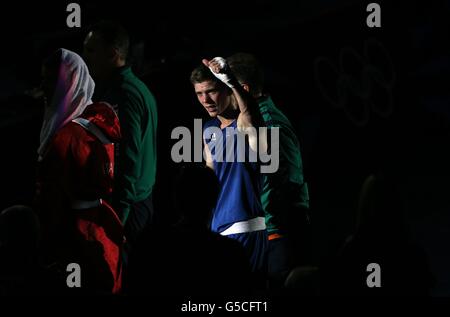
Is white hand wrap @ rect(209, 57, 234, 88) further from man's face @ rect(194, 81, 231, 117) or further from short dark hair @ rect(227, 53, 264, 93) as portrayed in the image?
short dark hair @ rect(227, 53, 264, 93)

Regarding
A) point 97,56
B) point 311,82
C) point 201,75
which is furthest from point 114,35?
point 311,82

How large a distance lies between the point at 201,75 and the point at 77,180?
1000mm

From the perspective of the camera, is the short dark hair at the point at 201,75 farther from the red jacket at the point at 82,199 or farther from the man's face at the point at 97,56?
the red jacket at the point at 82,199

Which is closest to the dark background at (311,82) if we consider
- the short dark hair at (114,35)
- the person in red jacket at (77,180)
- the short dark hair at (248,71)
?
the short dark hair at (248,71)

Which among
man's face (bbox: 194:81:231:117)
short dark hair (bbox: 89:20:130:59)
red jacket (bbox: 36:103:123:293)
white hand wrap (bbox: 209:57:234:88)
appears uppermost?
short dark hair (bbox: 89:20:130:59)

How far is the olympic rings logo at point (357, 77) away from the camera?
6.88 meters

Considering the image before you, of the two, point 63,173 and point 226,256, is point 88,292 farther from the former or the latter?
point 63,173

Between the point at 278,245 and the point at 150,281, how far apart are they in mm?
2001

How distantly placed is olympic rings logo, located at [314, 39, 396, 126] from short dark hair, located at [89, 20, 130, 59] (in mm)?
1643

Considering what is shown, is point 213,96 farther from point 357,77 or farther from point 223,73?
point 357,77

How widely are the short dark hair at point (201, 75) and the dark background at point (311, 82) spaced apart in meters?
0.30

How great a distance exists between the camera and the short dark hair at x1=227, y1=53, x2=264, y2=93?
19.4ft

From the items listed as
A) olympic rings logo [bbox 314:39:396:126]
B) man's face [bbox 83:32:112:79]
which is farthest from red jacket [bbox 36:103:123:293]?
olympic rings logo [bbox 314:39:396:126]
